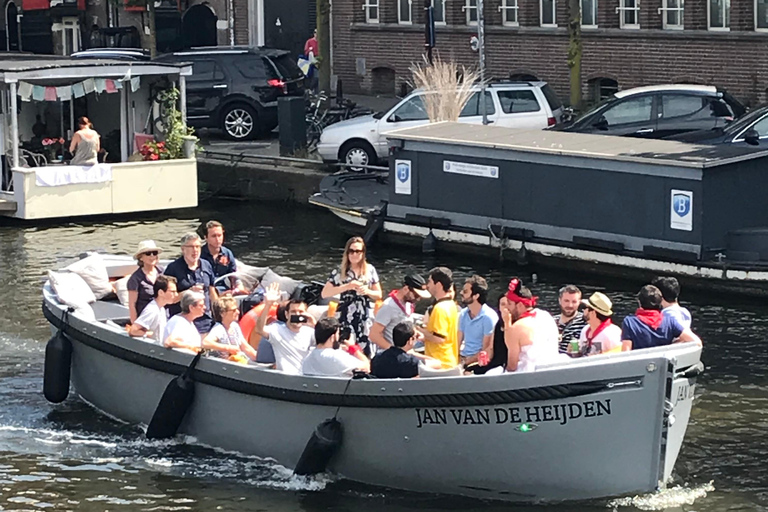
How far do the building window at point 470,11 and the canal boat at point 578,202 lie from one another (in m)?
12.1

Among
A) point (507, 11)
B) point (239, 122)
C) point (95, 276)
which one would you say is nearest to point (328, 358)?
point (95, 276)

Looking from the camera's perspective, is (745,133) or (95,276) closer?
(95,276)

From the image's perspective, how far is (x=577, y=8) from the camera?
A: 88.7 ft

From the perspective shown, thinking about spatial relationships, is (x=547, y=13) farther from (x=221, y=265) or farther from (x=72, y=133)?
(x=221, y=265)

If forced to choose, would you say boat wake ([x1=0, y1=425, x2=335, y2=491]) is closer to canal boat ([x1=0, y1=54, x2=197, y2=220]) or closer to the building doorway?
canal boat ([x1=0, y1=54, x2=197, y2=220])

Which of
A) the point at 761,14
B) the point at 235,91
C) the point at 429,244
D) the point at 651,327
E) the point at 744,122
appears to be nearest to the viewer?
the point at 651,327

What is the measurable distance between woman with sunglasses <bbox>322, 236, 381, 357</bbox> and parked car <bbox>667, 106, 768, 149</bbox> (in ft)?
32.3

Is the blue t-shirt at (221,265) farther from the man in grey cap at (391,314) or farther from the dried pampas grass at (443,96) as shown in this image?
the dried pampas grass at (443,96)

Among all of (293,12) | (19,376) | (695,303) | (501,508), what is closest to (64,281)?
(19,376)

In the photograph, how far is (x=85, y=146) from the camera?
24.1m

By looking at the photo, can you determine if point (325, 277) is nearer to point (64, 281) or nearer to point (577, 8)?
point (64, 281)

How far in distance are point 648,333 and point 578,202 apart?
867 cm

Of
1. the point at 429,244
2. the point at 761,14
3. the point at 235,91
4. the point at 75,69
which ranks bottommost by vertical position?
the point at 429,244

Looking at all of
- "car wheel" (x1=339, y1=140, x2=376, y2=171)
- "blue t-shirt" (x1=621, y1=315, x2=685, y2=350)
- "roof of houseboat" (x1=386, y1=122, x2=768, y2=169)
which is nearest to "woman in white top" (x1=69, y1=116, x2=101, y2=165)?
"car wheel" (x1=339, y1=140, x2=376, y2=171)
